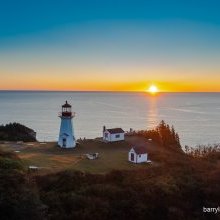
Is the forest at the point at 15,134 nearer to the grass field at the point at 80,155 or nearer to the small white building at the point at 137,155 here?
the grass field at the point at 80,155

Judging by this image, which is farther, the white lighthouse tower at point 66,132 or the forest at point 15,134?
the forest at point 15,134

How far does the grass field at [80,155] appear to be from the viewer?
118 ft

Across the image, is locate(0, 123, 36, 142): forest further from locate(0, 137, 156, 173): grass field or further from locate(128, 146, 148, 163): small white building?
locate(128, 146, 148, 163): small white building

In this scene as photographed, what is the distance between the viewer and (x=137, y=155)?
39562 mm

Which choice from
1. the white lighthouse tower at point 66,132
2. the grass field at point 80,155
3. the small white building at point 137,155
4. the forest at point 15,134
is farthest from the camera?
the forest at point 15,134

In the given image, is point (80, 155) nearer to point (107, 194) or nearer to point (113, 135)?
Answer: point (113, 135)

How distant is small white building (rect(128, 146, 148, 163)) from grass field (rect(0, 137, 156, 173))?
79cm

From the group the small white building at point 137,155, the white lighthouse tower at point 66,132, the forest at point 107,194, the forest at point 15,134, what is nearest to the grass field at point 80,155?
the small white building at point 137,155

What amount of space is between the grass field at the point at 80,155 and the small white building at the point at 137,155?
0.79 metres

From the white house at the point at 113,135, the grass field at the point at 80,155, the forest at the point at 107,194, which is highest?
the white house at the point at 113,135

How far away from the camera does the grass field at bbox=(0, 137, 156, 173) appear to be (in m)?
36.0

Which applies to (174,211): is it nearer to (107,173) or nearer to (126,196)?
(126,196)

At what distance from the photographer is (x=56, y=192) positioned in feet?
96.4

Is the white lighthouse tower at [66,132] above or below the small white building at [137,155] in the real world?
above
